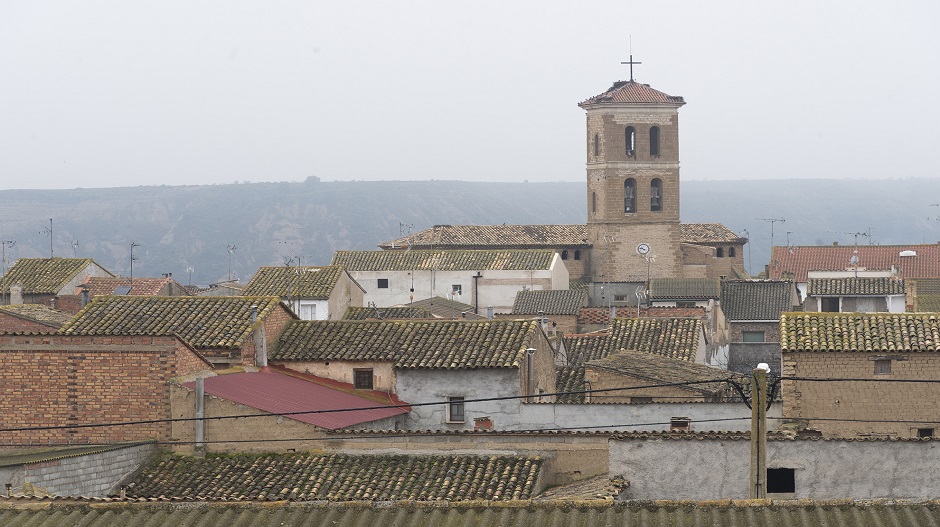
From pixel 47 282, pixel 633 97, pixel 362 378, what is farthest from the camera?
pixel 633 97

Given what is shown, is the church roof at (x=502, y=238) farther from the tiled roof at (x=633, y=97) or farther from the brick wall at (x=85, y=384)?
the brick wall at (x=85, y=384)

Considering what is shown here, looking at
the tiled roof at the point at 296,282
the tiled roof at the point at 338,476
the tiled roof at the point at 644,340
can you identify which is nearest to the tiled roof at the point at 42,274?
the tiled roof at the point at 296,282

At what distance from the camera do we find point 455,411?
30.1 metres

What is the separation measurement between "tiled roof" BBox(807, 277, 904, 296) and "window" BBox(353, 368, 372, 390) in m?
32.9

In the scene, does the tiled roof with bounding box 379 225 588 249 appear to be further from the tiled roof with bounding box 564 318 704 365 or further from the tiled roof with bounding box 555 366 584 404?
the tiled roof with bounding box 555 366 584 404

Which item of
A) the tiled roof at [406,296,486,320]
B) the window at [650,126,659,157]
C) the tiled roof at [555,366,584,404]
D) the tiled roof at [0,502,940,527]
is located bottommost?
the tiled roof at [555,366,584,404]

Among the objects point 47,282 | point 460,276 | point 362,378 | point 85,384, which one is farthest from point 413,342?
point 460,276

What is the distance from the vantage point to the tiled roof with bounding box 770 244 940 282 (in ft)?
256

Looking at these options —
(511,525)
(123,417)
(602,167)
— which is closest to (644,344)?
(123,417)

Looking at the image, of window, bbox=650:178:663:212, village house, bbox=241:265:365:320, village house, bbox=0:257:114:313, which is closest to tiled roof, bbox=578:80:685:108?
window, bbox=650:178:663:212

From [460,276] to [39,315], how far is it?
36.6m

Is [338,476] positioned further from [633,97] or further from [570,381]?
[633,97]

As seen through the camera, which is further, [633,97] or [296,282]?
[633,97]

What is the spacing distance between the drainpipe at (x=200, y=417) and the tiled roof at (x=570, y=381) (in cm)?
829
